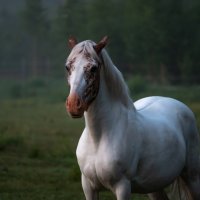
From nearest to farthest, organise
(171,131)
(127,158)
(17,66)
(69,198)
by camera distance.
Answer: (127,158) → (171,131) → (69,198) → (17,66)

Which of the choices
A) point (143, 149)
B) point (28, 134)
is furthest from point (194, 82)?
point (143, 149)

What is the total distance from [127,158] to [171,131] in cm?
88

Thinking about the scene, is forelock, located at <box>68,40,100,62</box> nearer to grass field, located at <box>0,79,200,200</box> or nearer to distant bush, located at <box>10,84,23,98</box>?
grass field, located at <box>0,79,200,200</box>

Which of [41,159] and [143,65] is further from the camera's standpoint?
[143,65]

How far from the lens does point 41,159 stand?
586 inches

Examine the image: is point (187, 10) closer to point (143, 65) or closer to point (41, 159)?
point (143, 65)

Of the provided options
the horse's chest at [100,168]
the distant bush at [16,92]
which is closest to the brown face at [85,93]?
the horse's chest at [100,168]

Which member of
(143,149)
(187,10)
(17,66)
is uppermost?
(143,149)

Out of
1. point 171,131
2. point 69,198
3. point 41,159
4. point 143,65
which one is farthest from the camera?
point 143,65

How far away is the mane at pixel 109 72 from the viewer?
6.78m

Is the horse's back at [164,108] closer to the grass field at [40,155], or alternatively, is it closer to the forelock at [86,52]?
the forelock at [86,52]

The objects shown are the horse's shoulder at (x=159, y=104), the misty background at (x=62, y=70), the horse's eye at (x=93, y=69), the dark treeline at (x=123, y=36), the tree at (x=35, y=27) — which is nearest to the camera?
the horse's eye at (x=93, y=69)

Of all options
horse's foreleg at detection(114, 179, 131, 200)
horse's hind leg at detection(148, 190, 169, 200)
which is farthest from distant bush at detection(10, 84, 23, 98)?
horse's foreleg at detection(114, 179, 131, 200)

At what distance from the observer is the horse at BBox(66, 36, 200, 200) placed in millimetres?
6719
